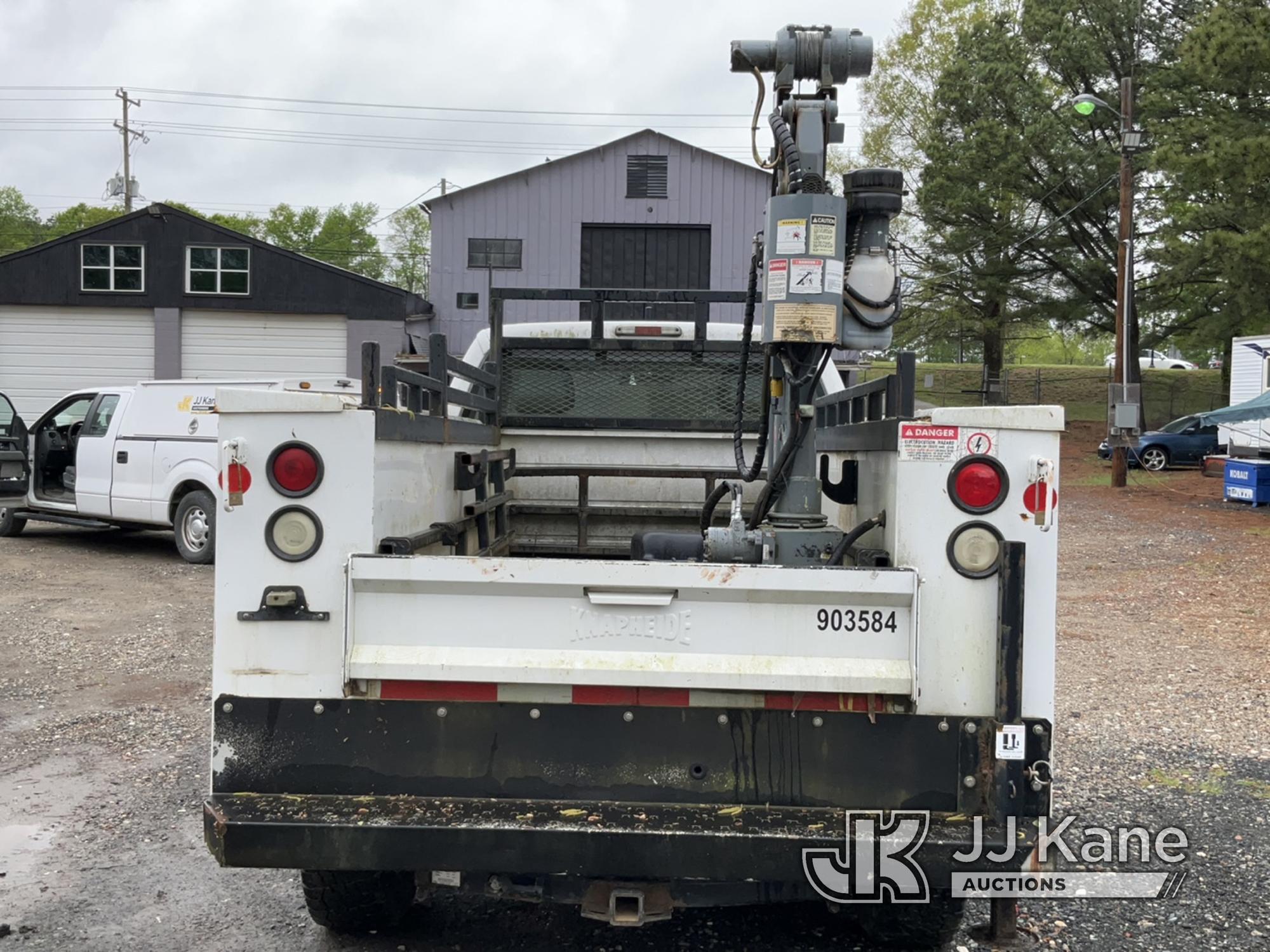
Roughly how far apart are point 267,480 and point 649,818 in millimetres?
1348

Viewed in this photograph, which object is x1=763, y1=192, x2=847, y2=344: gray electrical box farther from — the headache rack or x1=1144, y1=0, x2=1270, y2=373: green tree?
x1=1144, y1=0, x2=1270, y2=373: green tree

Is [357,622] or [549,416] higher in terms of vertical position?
[549,416]

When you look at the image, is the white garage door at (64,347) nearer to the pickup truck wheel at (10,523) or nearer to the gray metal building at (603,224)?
the gray metal building at (603,224)

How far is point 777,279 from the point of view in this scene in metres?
3.54

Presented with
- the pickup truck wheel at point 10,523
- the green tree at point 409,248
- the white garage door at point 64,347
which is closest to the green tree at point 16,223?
the green tree at point 409,248

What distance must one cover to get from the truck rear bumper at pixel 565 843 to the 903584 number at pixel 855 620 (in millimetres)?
491

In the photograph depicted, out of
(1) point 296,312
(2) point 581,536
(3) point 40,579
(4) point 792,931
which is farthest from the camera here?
(1) point 296,312

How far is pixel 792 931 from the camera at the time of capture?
151 inches

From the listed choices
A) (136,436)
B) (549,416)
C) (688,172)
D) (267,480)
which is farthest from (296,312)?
(267,480)

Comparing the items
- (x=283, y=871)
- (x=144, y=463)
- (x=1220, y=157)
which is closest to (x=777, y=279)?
(x=283, y=871)

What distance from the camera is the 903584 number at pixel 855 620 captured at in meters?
3.03

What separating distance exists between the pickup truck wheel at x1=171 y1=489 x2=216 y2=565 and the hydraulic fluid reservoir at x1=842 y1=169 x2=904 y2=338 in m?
9.68

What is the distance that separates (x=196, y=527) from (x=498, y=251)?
1937 centimetres

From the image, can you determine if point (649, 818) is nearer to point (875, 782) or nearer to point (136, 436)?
point (875, 782)
